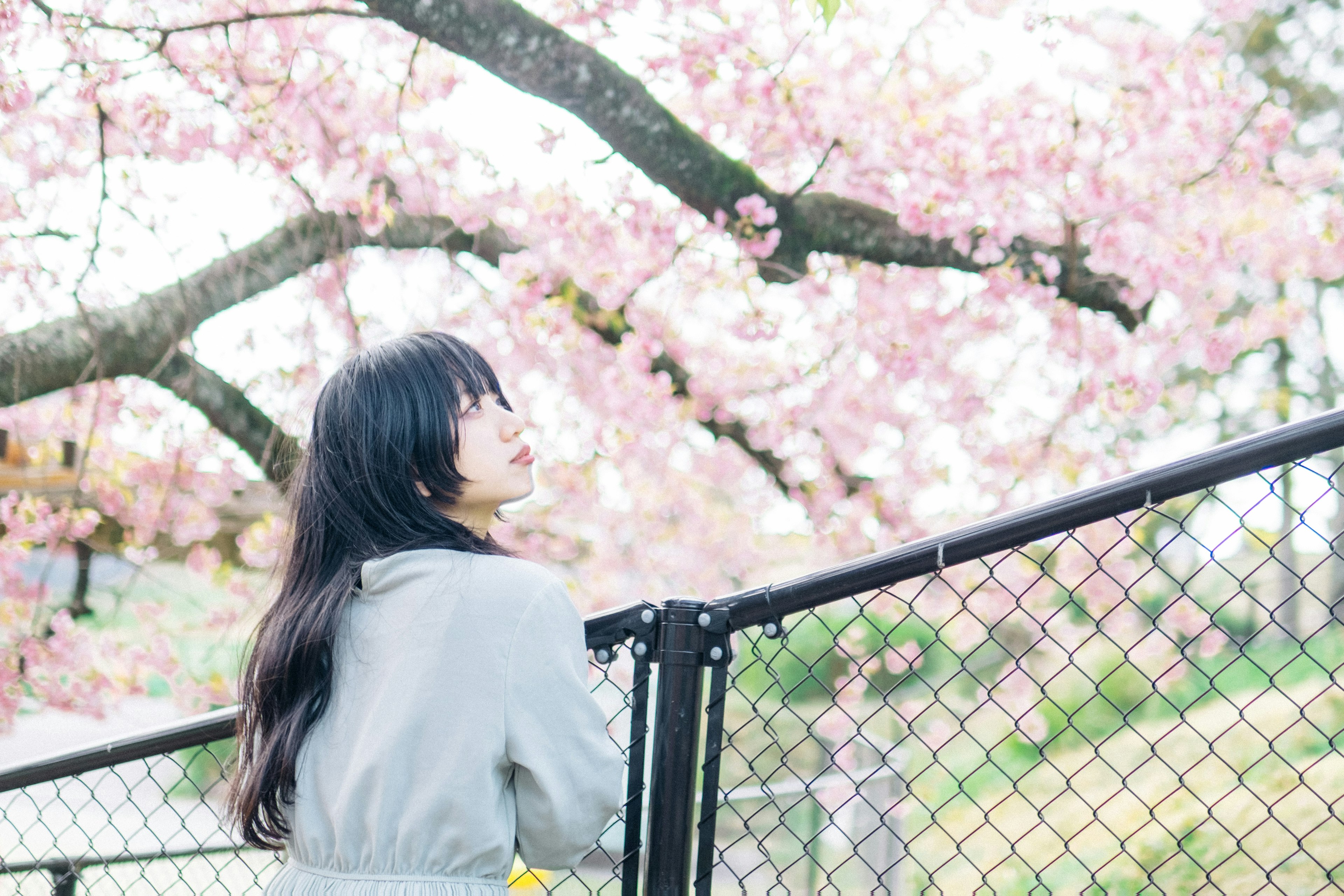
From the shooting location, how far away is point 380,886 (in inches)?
45.9

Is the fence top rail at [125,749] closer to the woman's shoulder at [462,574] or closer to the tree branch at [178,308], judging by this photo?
the woman's shoulder at [462,574]

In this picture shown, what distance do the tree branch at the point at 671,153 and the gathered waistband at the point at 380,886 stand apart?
195cm

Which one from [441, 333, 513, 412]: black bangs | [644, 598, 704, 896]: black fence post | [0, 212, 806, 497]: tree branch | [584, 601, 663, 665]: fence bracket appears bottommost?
[644, 598, 704, 896]: black fence post

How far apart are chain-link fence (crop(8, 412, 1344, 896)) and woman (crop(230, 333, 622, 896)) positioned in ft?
0.55

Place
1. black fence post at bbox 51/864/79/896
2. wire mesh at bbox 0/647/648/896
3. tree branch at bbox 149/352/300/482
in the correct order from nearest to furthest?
wire mesh at bbox 0/647/648/896 < black fence post at bbox 51/864/79/896 < tree branch at bbox 149/352/300/482

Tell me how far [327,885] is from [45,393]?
8.30 feet

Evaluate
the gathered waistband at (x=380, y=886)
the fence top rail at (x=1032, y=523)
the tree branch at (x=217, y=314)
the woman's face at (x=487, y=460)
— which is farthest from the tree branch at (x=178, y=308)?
the fence top rail at (x=1032, y=523)

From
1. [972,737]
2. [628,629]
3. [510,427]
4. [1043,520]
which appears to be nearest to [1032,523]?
[1043,520]

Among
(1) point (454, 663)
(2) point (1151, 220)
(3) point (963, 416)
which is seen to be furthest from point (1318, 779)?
(1) point (454, 663)

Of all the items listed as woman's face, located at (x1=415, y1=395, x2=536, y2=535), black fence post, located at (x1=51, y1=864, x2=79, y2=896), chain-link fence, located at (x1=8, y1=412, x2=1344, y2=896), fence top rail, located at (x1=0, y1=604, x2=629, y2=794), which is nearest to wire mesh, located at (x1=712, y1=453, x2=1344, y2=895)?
chain-link fence, located at (x1=8, y1=412, x2=1344, y2=896)

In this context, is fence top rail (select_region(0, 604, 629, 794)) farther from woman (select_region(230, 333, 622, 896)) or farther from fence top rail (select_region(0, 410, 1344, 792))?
fence top rail (select_region(0, 410, 1344, 792))

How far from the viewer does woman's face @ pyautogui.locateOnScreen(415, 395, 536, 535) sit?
133cm

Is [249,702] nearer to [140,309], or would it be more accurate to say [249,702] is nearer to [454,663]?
[454,663]

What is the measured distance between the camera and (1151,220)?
11.8ft
